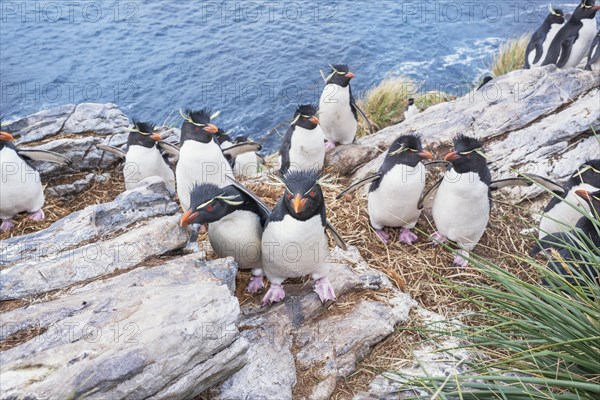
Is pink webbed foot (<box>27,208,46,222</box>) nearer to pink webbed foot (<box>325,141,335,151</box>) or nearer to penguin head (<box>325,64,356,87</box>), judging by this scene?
pink webbed foot (<box>325,141,335,151</box>)

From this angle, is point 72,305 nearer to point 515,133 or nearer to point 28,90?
point 515,133

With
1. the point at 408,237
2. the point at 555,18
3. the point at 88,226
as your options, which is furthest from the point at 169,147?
the point at 555,18

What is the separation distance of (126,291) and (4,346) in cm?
62

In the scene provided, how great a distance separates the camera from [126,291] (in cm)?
291

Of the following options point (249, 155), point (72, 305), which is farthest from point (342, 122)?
point (72, 305)

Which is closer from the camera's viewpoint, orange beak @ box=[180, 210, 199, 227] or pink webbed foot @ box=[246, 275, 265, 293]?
orange beak @ box=[180, 210, 199, 227]

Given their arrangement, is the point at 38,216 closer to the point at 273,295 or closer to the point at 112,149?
the point at 112,149

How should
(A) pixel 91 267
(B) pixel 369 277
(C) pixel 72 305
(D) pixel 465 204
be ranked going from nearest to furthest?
(C) pixel 72 305 → (A) pixel 91 267 → (B) pixel 369 277 → (D) pixel 465 204

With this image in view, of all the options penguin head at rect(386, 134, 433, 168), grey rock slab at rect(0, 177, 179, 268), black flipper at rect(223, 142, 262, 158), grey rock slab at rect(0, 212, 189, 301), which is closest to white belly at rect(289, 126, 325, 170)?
black flipper at rect(223, 142, 262, 158)

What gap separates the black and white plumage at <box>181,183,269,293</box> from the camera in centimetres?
354

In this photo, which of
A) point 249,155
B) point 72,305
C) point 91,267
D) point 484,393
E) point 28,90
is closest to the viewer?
point 484,393

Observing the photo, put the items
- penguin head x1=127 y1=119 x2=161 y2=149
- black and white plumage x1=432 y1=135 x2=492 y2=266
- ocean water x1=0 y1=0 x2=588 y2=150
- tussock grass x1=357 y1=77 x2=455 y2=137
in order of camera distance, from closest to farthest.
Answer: black and white plumage x1=432 y1=135 x2=492 y2=266, penguin head x1=127 y1=119 x2=161 y2=149, tussock grass x1=357 y1=77 x2=455 y2=137, ocean water x1=0 y1=0 x2=588 y2=150

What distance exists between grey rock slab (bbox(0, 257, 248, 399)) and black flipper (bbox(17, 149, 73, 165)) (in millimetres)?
3254

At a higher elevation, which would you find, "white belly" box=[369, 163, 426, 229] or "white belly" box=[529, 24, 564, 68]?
"white belly" box=[529, 24, 564, 68]
